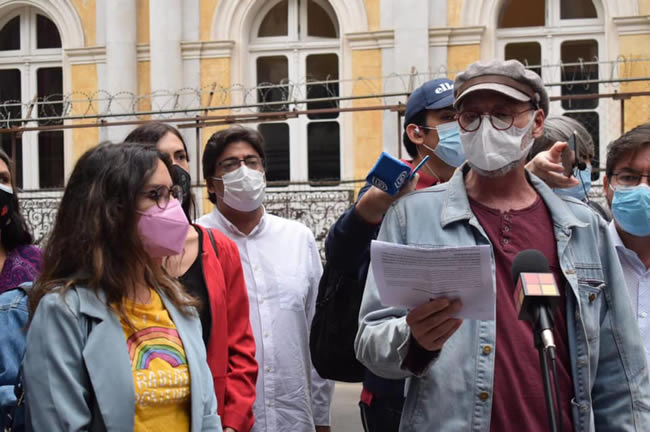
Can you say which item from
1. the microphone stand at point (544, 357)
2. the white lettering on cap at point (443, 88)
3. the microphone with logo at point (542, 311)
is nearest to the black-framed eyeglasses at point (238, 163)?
the white lettering on cap at point (443, 88)

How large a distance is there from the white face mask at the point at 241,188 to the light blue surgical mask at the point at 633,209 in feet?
6.11

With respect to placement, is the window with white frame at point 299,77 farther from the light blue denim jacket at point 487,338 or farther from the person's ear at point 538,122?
the light blue denim jacket at point 487,338

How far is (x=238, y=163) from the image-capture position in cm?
508

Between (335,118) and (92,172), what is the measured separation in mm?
14528

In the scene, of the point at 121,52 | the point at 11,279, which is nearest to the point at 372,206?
the point at 11,279

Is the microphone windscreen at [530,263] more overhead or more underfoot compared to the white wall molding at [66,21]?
more underfoot

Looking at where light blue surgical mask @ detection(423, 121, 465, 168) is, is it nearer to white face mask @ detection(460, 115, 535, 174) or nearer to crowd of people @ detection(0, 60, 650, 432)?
crowd of people @ detection(0, 60, 650, 432)

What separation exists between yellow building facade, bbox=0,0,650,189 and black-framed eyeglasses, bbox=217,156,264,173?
10.8 metres

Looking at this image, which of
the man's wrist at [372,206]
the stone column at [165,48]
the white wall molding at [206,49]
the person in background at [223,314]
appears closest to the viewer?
the man's wrist at [372,206]

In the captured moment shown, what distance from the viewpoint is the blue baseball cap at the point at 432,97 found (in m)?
4.06

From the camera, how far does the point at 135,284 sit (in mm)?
3363

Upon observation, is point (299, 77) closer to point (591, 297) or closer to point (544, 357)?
point (591, 297)

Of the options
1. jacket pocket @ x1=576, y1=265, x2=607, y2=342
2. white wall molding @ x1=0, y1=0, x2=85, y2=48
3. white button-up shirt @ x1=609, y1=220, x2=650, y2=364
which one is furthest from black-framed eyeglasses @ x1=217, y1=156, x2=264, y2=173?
white wall molding @ x1=0, y1=0, x2=85, y2=48

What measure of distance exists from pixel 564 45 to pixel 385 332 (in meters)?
15.2
